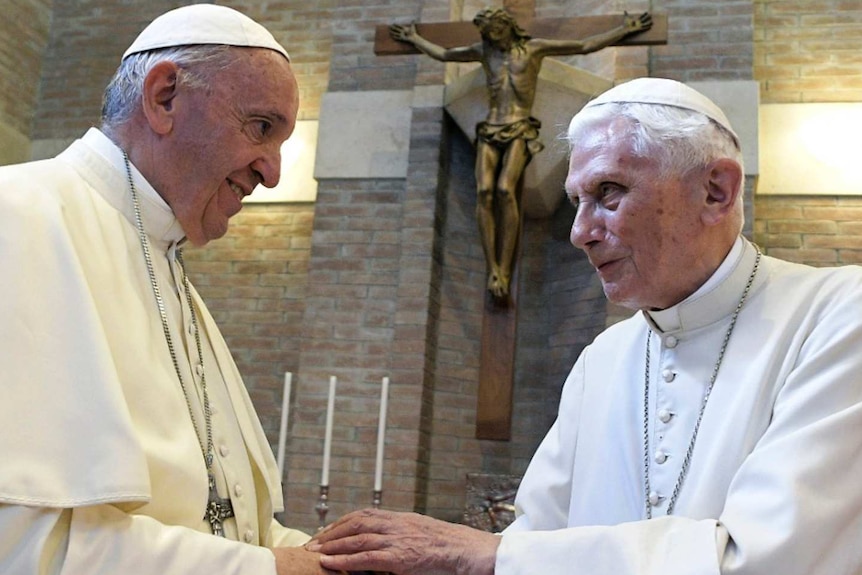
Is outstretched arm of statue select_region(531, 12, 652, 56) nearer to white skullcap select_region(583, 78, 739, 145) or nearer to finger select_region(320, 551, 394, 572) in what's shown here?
white skullcap select_region(583, 78, 739, 145)

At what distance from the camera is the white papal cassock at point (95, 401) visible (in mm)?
1617

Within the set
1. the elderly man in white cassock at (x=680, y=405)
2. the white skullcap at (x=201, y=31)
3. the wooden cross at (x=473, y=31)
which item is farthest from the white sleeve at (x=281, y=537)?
the wooden cross at (x=473, y=31)

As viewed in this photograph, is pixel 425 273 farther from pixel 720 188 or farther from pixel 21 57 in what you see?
pixel 720 188

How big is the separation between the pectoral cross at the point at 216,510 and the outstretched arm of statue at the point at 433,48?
14.5ft

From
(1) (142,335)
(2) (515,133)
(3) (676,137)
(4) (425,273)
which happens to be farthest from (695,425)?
(4) (425,273)

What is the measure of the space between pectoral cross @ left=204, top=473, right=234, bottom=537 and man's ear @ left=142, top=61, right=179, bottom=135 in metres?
0.78

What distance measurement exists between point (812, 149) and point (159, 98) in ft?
17.7

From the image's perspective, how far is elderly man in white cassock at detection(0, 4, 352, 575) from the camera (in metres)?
1.64

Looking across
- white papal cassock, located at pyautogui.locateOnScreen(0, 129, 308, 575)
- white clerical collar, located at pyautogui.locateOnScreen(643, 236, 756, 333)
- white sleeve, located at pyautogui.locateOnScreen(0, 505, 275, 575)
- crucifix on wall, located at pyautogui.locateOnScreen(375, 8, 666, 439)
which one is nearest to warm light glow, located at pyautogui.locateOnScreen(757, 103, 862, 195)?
crucifix on wall, located at pyautogui.locateOnScreen(375, 8, 666, 439)

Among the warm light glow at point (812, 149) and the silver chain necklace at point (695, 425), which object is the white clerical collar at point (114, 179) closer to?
the silver chain necklace at point (695, 425)

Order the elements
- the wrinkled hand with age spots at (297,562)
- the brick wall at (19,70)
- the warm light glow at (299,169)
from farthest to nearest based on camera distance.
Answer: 1. the brick wall at (19,70)
2. the warm light glow at (299,169)
3. the wrinkled hand with age spots at (297,562)

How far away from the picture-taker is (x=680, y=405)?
2.24 metres

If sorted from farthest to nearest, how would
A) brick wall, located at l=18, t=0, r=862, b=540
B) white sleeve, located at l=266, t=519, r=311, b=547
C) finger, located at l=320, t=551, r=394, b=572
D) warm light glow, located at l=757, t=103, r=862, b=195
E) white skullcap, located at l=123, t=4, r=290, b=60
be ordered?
warm light glow, located at l=757, t=103, r=862, b=195 < brick wall, located at l=18, t=0, r=862, b=540 < white sleeve, located at l=266, t=519, r=311, b=547 < white skullcap, located at l=123, t=4, r=290, b=60 < finger, located at l=320, t=551, r=394, b=572

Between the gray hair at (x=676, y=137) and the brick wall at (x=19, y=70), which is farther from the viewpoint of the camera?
the brick wall at (x=19, y=70)
